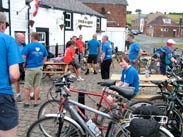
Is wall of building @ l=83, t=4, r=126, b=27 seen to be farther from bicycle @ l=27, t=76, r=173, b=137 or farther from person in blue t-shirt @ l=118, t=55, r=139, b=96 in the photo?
bicycle @ l=27, t=76, r=173, b=137

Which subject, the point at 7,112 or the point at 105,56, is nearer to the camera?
the point at 7,112

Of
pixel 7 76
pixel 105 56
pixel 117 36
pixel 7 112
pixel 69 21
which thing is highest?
pixel 69 21

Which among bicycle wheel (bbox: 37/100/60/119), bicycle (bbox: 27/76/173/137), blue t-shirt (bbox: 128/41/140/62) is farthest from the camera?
blue t-shirt (bbox: 128/41/140/62)

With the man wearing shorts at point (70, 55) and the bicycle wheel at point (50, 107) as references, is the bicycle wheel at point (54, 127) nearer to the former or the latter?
the bicycle wheel at point (50, 107)

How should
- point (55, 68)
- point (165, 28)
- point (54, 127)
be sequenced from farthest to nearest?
point (165, 28) < point (55, 68) < point (54, 127)

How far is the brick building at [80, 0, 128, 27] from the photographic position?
38447 mm

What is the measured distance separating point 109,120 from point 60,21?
13.0 metres

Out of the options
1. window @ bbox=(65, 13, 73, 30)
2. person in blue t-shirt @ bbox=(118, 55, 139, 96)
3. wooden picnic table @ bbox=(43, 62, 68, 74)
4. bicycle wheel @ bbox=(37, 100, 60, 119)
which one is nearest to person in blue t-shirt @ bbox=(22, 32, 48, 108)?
bicycle wheel @ bbox=(37, 100, 60, 119)

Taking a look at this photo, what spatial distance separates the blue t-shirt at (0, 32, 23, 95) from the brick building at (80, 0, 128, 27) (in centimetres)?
3542

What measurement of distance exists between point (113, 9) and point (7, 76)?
37.4 m

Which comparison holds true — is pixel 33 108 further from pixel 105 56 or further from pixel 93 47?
pixel 93 47

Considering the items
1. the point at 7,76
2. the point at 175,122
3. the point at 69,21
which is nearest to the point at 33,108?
the point at 175,122

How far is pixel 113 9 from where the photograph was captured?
130ft

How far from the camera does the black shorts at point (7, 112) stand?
317cm
